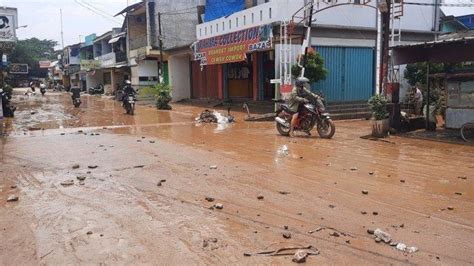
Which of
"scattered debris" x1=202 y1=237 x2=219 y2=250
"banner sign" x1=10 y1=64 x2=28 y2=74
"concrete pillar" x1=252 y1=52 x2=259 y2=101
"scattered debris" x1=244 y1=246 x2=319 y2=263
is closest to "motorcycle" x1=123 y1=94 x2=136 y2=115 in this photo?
"concrete pillar" x1=252 y1=52 x2=259 y2=101

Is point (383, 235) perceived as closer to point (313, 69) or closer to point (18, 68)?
point (313, 69)

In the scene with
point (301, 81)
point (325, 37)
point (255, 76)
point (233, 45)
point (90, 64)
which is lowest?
point (301, 81)

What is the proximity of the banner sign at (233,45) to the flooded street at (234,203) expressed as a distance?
8555mm

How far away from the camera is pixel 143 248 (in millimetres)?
4070

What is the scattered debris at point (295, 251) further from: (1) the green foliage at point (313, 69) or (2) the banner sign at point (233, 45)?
(2) the banner sign at point (233, 45)

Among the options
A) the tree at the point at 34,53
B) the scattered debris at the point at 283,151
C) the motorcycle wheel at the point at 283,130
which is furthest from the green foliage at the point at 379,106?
the tree at the point at 34,53

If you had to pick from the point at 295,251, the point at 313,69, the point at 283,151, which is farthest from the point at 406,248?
the point at 313,69

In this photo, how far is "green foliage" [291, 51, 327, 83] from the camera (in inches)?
665

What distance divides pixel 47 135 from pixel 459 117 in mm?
12024

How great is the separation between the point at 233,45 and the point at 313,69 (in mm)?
4983

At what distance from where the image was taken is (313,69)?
666 inches

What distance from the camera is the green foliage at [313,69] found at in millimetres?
16888

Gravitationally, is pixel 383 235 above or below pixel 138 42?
below

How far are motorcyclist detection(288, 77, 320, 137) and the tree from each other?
6769 cm
